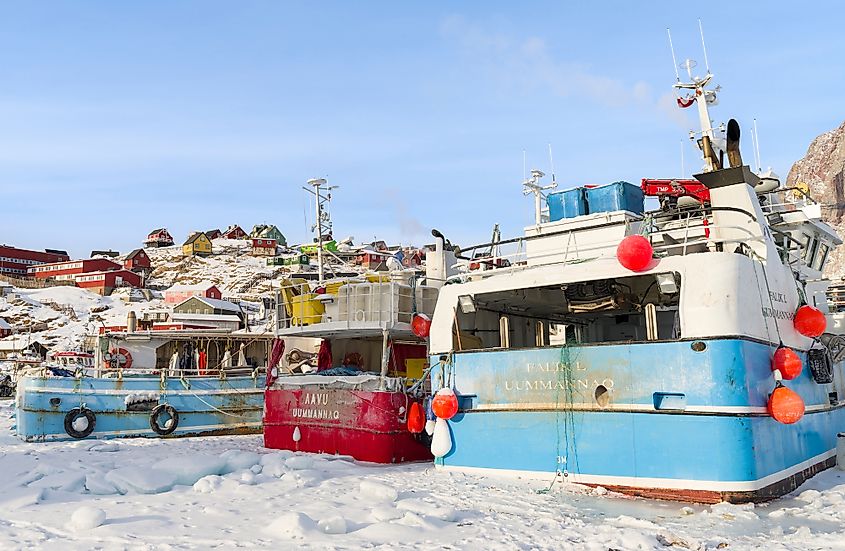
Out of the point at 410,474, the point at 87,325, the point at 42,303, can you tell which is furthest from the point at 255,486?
the point at 42,303

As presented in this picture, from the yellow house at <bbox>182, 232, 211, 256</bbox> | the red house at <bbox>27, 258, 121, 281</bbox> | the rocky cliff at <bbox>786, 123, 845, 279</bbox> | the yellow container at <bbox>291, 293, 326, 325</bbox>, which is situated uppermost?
the rocky cliff at <bbox>786, 123, 845, 279</bbox>

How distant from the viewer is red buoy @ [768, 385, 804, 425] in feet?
30.5

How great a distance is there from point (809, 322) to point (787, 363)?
1.52m

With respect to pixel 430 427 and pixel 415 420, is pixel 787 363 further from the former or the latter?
pixel 415 420

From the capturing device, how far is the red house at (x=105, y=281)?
80438 millimetres

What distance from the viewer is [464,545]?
6742 millimetres

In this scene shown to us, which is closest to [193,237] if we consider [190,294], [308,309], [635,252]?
[190,294]

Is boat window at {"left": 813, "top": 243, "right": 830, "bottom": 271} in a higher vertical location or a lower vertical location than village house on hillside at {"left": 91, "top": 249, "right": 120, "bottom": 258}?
lower

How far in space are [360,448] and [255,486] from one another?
413 cm

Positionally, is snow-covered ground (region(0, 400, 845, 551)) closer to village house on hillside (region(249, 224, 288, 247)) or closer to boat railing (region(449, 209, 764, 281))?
boat railing (region(449, 209, 764, 281))

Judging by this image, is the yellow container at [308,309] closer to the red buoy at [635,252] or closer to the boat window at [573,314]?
the boat window at [573,314]

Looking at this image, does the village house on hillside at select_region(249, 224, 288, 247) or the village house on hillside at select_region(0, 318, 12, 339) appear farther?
the village house on hillside at select_region(249, 224, 288, 247)

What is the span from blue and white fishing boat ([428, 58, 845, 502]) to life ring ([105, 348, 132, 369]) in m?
14.4

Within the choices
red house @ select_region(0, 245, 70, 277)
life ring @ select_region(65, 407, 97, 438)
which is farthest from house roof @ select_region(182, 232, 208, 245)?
life ring @ select_region(65, 407, 97, 438)
